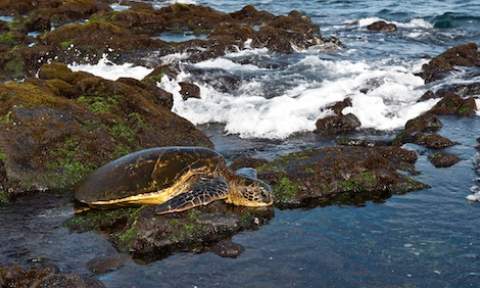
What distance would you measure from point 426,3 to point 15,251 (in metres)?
32.0

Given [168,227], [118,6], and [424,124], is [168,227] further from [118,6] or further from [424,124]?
[118,6]

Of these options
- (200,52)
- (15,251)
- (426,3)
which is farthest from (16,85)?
(426,3)

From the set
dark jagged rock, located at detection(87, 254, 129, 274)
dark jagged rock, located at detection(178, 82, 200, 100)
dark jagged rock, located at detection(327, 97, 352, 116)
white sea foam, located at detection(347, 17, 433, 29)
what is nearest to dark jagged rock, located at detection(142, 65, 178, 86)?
dark jagged rock, located at detection(178, 82, 200, 100)

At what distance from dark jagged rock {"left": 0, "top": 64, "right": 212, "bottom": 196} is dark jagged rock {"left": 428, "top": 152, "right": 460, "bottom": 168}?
13.8 ft

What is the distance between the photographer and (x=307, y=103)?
50.4 ft

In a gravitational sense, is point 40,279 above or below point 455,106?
above

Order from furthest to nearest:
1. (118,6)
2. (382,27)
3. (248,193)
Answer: (118,6)
(382,27)
(248,193)

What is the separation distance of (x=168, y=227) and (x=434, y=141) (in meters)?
6.24

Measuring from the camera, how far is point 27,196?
9375mm

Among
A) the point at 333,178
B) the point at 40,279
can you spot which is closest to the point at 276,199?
the point at 333,178

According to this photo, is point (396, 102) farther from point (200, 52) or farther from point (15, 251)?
point (15, 251)

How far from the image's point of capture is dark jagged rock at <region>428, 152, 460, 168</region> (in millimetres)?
10758

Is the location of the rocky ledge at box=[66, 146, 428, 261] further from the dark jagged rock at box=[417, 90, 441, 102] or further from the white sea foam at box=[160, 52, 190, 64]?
the white sea foam at box=[160, 52, 190, 64]

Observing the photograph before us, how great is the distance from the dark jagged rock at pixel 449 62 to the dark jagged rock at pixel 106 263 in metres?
13.5
